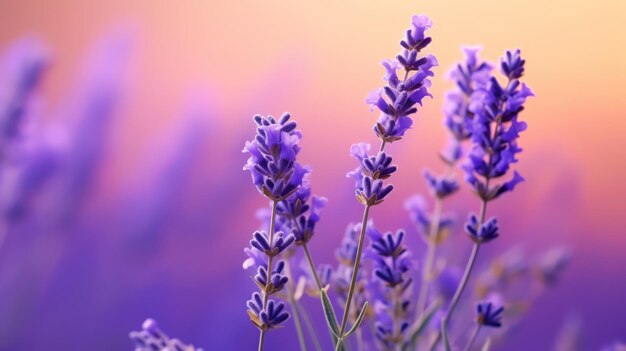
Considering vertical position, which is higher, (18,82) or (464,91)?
(18,82)

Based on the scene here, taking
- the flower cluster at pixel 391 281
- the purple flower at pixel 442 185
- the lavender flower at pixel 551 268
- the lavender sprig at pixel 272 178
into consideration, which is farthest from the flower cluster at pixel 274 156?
the lavender flower at pixel 551 268

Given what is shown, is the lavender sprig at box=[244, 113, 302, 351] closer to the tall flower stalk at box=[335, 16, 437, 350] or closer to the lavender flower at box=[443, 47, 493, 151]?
the tall flower stalk at box=[335, 16, 437, 350]

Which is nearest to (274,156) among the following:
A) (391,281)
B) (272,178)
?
(272,178)

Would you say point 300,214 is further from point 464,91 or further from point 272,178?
point 464,91

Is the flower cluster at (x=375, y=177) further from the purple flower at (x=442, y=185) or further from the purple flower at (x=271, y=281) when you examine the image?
the purple flower at (x=442, y=185)

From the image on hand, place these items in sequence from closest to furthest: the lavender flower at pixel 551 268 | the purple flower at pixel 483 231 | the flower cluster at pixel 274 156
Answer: the flower cluster at pixel 274 156 < the purple flower at pixel 483 231 < the lavender flower at pixel 551 268

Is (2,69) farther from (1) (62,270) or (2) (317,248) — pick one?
(2) (317,248)

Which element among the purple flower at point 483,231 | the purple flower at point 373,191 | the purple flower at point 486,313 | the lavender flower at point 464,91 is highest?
the lavender flower at point 464,91
